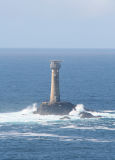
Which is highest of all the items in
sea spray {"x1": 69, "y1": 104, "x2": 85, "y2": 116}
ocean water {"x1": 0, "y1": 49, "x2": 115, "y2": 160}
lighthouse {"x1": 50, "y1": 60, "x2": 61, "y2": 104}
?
lighthouse {"x1": 50, "y1": 60, "x2": 61, "y2": 104}

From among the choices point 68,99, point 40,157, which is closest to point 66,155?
point 40,157

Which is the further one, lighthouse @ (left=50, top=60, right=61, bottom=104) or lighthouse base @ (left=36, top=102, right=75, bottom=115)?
lighthouse @ (left=50, top=60, right=61, bottom=104)

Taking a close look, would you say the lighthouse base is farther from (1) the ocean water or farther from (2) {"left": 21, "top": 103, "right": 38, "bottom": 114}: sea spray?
(2) {"left": 21, "top": 103, "right": 38, "bottom": 114}: sea spray

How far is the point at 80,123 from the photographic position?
359ft

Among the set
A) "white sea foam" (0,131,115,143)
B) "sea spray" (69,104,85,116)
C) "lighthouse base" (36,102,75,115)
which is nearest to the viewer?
"white sea foam" (0,131,115,143)

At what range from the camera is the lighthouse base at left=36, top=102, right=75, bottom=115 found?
118 m

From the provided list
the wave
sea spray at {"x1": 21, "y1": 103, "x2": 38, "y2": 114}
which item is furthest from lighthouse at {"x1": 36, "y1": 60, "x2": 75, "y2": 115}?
sea spray at {"x1": 21, "y1": 103, "x2": 38, "y2": 114}

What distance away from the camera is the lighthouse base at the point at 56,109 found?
117812 millimetres

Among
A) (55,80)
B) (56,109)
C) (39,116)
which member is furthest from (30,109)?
(39,116)

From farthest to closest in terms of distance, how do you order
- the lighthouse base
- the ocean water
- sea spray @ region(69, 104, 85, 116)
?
the lighthouse base < sea spray @ region(69, 104, 85, 116) < the ocean water

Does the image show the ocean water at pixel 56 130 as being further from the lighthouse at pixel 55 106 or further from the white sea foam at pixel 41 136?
the lighthouse at pixel 55 106

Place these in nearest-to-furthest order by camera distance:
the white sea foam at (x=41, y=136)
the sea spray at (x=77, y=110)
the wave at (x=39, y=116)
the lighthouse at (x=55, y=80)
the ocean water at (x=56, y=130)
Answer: the ocean water at (x=56, y=130), the white sea foam at (x=41, y=136), the wave at (x=39, y=116), the sea spray at (x=77, y=110), the lighthouse at (x=55, y=80)

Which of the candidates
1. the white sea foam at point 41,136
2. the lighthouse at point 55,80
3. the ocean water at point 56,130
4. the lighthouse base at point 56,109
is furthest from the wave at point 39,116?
the white sea foam at point 41,136

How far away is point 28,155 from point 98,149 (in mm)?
8797
